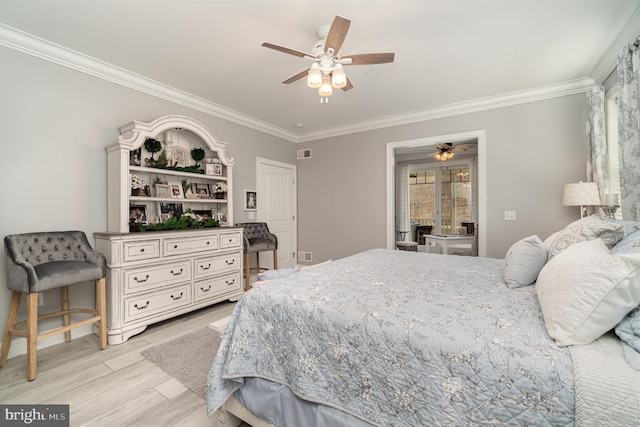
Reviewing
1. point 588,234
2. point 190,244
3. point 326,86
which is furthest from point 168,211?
point 588,234

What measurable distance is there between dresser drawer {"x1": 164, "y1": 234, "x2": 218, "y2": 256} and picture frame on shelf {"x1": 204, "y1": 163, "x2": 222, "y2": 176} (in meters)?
0.85

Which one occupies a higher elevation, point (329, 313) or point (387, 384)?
point (329, 313)

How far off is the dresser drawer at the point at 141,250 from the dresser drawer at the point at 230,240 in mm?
770

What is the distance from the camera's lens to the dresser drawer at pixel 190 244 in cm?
292

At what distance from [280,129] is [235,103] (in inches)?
47.7

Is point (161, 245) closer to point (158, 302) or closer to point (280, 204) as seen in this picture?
point (158, 302)

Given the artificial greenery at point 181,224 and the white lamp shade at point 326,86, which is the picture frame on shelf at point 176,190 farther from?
the white lamp shade at point 326,86

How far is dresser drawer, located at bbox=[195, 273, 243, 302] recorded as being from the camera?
321cm

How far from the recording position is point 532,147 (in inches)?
138

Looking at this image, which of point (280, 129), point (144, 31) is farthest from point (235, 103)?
point (144, 31)

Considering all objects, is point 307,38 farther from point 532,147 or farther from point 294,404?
point 532,147

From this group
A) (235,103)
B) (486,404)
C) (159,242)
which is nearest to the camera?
(486,404)

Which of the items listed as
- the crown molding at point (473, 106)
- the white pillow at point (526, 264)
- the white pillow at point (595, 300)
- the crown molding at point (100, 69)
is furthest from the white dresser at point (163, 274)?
the white pillow at point (595, 300)

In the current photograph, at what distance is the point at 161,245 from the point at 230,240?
0.85 meters
